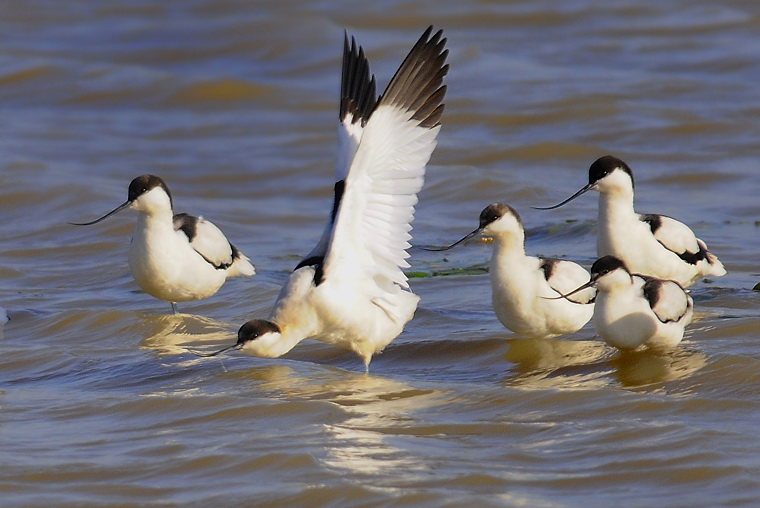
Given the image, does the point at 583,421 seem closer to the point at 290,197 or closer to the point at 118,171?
the point at 290,197

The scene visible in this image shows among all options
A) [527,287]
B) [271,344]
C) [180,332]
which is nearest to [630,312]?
[527,287]

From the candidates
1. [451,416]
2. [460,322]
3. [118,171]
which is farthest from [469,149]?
[451,416]

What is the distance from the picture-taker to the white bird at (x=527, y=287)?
6.87 meters

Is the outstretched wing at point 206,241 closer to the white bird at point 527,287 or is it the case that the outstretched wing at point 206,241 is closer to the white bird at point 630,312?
the white bird at point 527,287

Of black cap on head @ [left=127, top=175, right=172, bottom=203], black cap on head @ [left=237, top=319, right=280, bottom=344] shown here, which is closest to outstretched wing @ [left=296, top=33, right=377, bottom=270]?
black cap on head @ [left=237, top=319, right=280, bottom=344]

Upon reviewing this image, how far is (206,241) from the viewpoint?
839 cm

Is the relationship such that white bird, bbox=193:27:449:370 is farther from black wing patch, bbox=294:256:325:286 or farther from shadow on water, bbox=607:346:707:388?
shadow on water, bbox=607:346:707:388

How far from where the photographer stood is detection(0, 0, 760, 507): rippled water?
5074mm

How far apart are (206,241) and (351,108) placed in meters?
1.88

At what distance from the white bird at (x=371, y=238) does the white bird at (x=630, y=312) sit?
108cm

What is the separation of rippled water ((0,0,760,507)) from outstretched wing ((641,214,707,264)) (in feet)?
1.02

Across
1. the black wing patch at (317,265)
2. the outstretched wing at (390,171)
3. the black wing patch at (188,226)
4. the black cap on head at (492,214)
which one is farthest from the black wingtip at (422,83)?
the black wing patch at (188,226)

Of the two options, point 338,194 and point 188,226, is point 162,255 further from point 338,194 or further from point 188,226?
point 338,194

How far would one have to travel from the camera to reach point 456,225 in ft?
34.6
